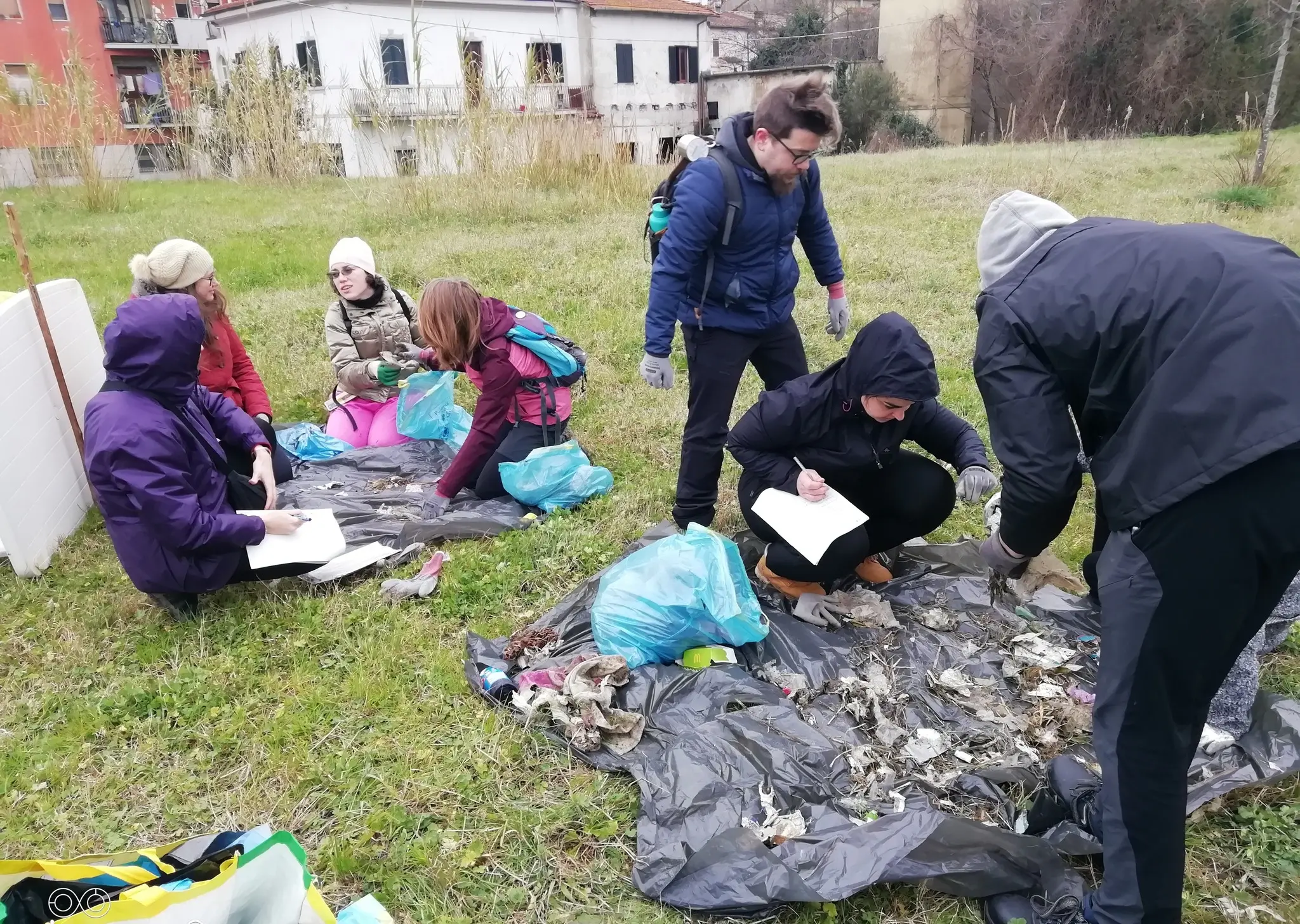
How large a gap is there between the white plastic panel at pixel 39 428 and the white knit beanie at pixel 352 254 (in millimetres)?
1178

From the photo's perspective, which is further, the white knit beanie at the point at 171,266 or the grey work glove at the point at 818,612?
the white knit beanie at the point at 171,266

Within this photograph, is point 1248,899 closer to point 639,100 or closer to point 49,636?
point 49,636

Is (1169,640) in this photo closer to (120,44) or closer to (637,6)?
(637,6)

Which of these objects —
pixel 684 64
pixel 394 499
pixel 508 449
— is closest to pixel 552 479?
pixel 508 449

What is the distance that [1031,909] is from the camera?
190cm

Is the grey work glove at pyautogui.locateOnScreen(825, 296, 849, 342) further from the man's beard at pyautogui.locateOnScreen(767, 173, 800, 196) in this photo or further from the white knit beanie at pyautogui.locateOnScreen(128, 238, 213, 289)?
the white knit beanie at pyautogui.locateOnScreen(128, 238, 213, 289)

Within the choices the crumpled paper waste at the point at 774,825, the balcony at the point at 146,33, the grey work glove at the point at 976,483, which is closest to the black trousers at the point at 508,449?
→ the grey work glove at the point at 976,483

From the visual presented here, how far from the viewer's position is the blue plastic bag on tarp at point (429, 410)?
14.7 feet

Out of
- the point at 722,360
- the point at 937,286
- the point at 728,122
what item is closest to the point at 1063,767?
the point at 722,360

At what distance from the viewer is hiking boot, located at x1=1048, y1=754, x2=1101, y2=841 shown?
6.57ft

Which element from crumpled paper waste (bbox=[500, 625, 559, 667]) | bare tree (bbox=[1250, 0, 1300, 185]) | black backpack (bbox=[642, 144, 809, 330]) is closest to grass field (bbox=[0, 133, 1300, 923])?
crumpled paper waste (bbox=[500, 625, 559, 667])

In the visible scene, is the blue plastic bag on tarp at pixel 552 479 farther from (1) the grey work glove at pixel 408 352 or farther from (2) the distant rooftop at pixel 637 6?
(2) the distant rooftop at pixel 637 6

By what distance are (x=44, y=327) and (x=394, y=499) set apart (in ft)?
5.22

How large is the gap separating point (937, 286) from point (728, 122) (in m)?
4.48
